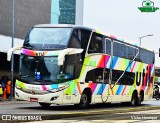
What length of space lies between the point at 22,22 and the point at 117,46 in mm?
24644

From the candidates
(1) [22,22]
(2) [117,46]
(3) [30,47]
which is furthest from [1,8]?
(3) [30,47]

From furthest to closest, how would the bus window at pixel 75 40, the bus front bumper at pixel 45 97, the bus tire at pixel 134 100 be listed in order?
the bus tire at pixel 134 100 < the bus window at pixel 75 40 < the bus front bumper at pixel 45 97

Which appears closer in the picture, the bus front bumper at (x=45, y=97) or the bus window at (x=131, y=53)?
the bus front bumper at (x=45, y=97)

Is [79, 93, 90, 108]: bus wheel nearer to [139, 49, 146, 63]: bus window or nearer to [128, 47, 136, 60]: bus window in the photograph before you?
[128, 47, 136, 60]: bus window

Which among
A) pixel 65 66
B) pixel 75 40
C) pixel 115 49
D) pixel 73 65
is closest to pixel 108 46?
pixel 115 49

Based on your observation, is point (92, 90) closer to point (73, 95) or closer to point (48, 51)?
point (73, 95)

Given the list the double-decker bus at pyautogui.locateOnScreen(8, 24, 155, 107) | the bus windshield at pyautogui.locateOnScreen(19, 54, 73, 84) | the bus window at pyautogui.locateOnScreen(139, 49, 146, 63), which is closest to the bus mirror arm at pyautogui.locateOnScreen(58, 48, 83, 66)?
the double-decker bus at pyautogui.locateOnScreen(8, 24, 155, 107)

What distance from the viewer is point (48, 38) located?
70.9ft

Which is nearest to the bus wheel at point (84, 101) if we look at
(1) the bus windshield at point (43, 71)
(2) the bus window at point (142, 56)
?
(1) the bus windshield at point (43, 71)

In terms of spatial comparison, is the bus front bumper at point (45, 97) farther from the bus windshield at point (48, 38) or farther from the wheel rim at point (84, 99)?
the bus windshield at point (48, 38)

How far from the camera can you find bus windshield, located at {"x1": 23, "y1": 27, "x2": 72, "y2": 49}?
70.3ft

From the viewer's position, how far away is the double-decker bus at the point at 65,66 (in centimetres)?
2111

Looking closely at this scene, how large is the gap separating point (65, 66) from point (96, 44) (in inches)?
107

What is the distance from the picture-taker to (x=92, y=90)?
23.4 m
